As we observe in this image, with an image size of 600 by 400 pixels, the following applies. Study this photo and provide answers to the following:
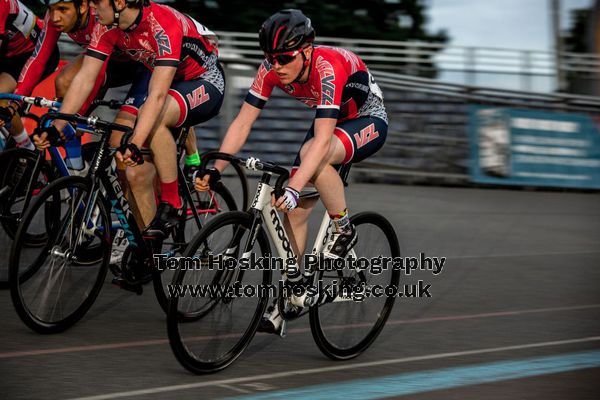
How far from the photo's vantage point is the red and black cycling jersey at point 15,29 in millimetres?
7969

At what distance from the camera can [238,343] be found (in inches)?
222

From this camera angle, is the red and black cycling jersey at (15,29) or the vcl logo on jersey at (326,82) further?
the red and black cycling jersey at (15,29)

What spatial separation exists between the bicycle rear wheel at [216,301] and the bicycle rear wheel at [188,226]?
492 mm

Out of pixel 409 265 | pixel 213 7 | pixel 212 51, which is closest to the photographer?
pixel 212 51

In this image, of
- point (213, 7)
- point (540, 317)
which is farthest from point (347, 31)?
point (540, 317)

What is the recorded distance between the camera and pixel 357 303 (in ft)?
20.5

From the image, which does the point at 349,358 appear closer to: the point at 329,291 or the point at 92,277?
the point at 329,291

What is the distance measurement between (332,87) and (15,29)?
3.53 metres

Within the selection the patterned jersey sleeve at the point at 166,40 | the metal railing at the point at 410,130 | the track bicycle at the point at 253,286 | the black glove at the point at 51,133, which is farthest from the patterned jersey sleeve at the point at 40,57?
the metal railing at the point at 410,130

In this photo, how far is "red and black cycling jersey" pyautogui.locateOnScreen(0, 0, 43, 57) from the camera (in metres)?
7.97

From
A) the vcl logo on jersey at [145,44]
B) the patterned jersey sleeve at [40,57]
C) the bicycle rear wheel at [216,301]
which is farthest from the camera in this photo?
the patterned jersey sleeve at [40,57]

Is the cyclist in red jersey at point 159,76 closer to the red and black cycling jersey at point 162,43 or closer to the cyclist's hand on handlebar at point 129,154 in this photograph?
the red and black cycling jersey at point 162,43

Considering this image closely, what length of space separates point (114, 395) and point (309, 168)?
1.52 meters

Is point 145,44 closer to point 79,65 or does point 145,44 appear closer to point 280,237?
point 79,65
